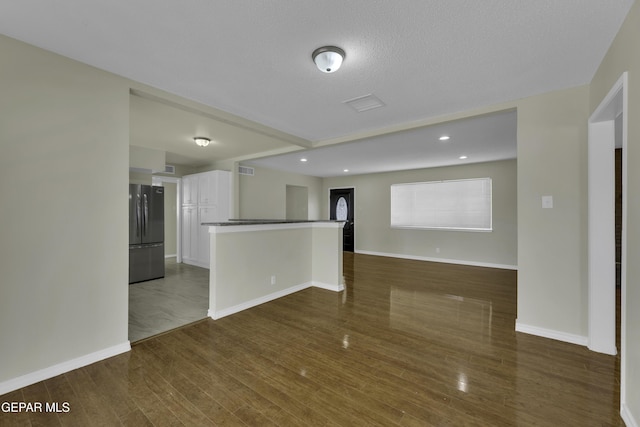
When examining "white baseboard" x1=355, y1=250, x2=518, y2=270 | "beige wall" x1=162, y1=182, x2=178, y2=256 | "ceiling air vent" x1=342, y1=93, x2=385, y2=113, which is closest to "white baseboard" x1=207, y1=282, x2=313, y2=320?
"ceiling air vent" x1=342, y1=93, x2=385, y2=113

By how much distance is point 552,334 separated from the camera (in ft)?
8.89

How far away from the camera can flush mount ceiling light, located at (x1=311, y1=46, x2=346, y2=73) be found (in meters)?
2.05

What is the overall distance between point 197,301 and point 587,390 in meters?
4.11

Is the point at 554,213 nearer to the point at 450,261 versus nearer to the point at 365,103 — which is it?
the point at 365,103

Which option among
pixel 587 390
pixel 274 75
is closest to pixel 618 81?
pixel 587 390

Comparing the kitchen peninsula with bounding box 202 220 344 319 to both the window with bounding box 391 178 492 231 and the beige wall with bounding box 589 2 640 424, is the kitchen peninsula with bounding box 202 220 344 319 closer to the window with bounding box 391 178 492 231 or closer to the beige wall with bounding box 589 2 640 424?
the beige wall with bounding box 589 2 640 424

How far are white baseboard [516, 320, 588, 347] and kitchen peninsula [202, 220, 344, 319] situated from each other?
2.36 m

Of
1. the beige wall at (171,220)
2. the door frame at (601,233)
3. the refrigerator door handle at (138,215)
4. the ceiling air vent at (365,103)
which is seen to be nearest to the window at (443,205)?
the door frame at (601,233)

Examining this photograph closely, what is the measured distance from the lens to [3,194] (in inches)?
74.8

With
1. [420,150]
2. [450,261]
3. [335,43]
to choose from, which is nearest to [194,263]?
[420,150]

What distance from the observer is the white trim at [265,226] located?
10.6 ft

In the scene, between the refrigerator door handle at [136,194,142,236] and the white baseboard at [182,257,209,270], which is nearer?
the refrigerator door handle at [136,194,142,236]

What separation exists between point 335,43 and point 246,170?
16.7ft

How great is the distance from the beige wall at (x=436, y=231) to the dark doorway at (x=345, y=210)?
17cm
